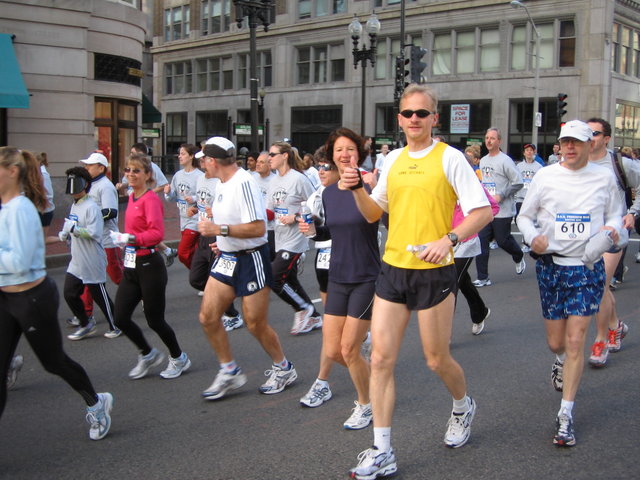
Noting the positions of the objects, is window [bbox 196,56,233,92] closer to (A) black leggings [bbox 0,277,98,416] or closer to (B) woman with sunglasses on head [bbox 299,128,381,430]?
(B) woman with sunglasses on head [bbox 299,128,381,430]

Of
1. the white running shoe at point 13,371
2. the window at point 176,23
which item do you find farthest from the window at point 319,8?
the white running shoe at point 13,371

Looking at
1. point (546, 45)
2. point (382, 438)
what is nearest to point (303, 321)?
point (382, 438)

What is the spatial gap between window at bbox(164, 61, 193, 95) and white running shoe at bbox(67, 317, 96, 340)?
169ft

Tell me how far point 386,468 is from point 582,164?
93.3 inches

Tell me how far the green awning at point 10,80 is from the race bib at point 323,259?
13.0m

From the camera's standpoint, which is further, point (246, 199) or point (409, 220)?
point (246, 199)

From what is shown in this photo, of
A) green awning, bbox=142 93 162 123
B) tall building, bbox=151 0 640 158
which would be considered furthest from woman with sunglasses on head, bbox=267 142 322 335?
tall building, bbox=151 0 640 158

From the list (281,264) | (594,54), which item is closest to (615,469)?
(281,264)

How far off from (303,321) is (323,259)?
5.53 feet

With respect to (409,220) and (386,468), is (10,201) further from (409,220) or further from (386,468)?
(386,468)

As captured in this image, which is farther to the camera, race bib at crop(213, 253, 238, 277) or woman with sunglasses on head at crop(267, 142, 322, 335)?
woman with sunglasses on head at crop(267, 142, 322, 335)

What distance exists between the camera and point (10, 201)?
410 centimetres

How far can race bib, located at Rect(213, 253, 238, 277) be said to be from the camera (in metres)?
5.26

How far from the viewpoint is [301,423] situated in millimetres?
4852
